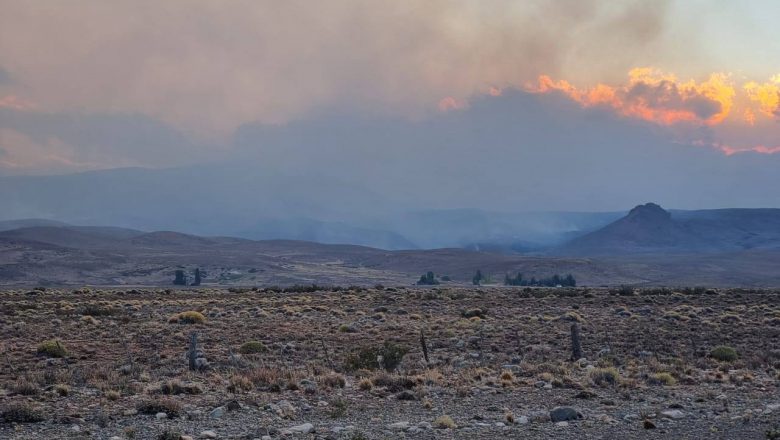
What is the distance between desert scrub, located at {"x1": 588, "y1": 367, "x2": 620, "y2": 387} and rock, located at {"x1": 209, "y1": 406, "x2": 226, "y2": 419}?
9282mm

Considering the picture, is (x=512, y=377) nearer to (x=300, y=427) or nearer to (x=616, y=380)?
(x=616, y=380)

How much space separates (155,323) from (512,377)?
24.4 metres

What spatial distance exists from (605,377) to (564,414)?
4.64m

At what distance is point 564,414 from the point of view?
45.4 feet

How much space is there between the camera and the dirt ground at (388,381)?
13125 mm

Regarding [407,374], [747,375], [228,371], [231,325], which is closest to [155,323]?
[231,325]

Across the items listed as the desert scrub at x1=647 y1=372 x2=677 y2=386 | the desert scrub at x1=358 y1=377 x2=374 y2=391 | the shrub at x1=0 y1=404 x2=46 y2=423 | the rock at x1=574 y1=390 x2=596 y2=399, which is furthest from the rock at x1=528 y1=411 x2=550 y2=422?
the shrub at x1=0 y1=404 x2=46 y2=423

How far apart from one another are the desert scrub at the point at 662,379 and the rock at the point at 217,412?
35.5 ft

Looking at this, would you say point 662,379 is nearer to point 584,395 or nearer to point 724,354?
point 584,395

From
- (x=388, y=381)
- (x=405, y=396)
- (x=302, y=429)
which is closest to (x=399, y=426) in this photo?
(x=302, y=429)

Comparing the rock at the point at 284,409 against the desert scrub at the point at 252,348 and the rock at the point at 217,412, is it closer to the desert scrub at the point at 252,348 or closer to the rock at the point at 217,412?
the rock at the point at 217,412

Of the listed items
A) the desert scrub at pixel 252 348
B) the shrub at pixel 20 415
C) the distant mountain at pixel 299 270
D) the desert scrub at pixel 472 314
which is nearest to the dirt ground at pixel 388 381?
the shrub at pixel 20 415

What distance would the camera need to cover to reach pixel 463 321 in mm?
37625

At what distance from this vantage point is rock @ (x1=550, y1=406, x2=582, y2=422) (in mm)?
13742
